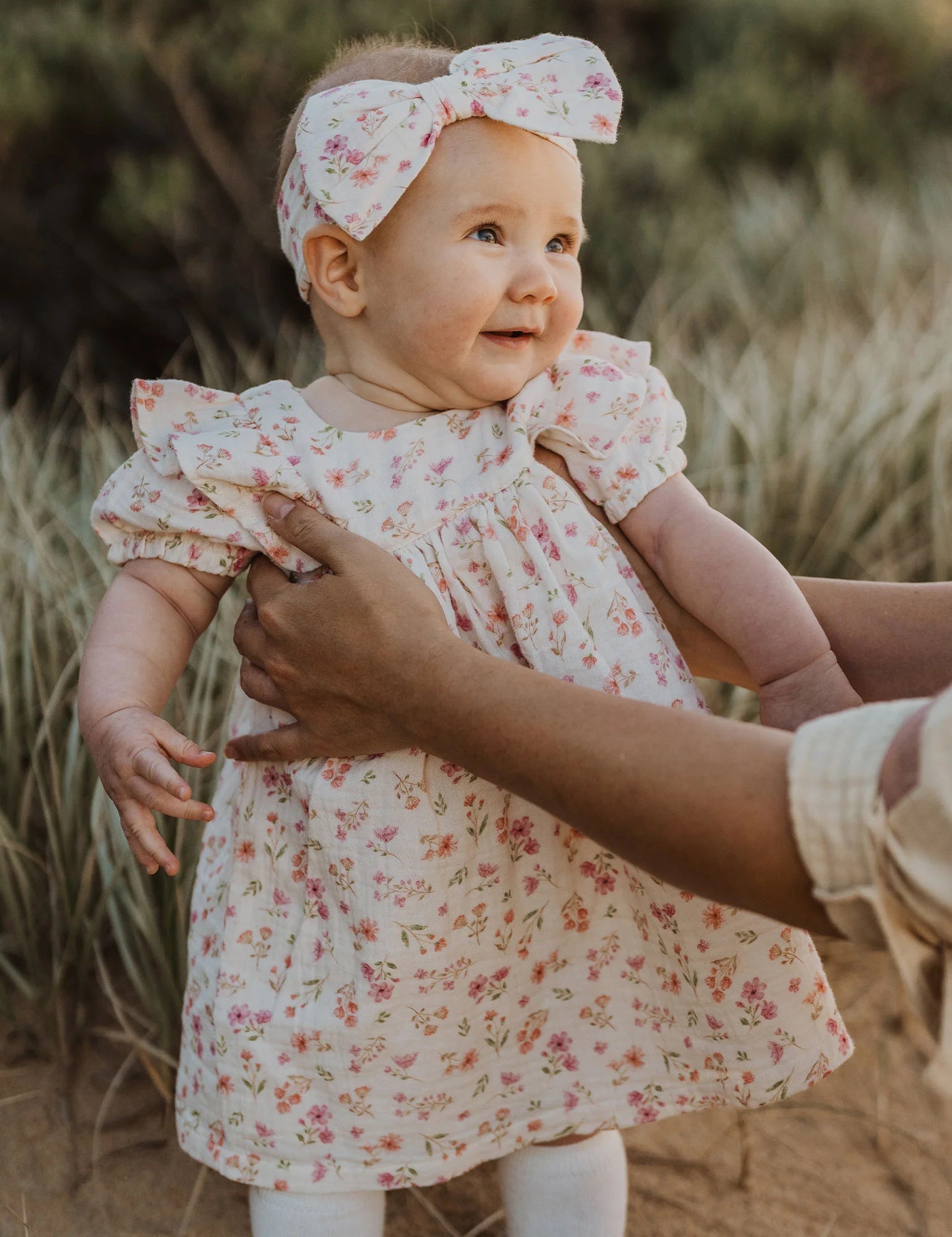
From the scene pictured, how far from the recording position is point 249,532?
170 centimetres

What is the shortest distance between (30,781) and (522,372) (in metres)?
1.48

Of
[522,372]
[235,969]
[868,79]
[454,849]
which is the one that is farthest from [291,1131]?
[868,79]

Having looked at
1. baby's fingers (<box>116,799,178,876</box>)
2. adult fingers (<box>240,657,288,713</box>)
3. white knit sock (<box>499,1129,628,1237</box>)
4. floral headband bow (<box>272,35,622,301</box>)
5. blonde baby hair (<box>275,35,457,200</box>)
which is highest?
blonde baby hair (<box>275,35,457,200</box>)

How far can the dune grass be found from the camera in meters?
2.47

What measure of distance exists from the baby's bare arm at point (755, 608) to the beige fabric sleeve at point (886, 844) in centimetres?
39

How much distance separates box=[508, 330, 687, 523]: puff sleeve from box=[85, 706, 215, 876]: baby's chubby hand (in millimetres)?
659

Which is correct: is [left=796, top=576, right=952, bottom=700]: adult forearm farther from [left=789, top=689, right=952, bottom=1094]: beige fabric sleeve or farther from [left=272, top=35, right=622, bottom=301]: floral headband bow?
[left=272, top=35, right=622, bottom=301]: floral headband bow

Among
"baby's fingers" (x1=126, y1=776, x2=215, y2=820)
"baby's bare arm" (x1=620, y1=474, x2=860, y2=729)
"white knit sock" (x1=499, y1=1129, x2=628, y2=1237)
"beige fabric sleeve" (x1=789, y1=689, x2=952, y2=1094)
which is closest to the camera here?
"beige fabric sleeve" (x1=789, y1=689, x2=952, y2=1094)

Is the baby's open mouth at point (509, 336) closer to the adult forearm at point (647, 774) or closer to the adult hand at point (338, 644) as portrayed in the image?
the adult hand at point (338, 644)

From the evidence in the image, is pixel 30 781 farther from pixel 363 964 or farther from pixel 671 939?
pixel 671 939

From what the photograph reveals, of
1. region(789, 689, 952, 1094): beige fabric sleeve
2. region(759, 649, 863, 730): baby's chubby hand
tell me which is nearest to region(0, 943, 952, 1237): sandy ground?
region(759, 649, 863, 730): baby's chubby hand

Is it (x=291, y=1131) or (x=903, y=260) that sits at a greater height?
(x=903, y=260)

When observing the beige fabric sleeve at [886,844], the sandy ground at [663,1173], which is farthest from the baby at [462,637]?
the sandy ground at [663,1173]

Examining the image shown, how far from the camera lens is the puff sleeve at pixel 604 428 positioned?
1.71 m
